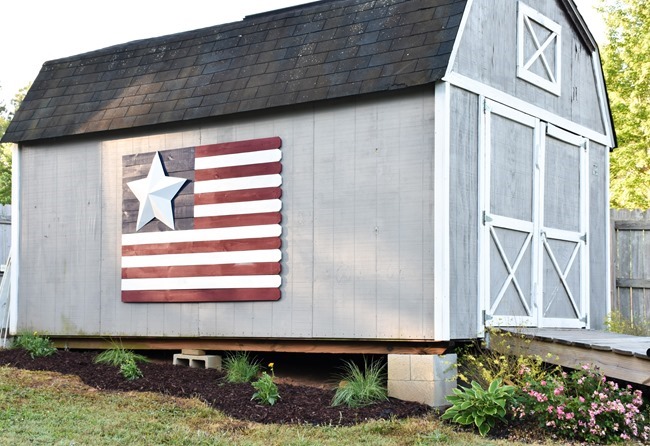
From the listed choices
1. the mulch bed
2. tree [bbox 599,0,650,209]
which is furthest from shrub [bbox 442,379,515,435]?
tree [bbox 599,0,650,209]

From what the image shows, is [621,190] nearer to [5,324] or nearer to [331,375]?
[331,375]

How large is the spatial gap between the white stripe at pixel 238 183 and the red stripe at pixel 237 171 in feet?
0.14

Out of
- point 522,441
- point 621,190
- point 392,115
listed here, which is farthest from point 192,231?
point 621,190

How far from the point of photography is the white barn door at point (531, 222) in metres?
10.4

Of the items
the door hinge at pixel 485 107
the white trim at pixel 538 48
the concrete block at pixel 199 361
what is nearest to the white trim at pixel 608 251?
the white trim at pixel 538 48

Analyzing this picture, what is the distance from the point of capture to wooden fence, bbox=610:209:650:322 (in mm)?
13422

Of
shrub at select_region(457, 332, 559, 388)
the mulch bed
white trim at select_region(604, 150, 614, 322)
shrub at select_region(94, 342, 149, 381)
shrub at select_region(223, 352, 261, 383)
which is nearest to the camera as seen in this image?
the mulch bed

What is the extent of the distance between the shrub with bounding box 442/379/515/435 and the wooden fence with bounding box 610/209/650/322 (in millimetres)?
5125

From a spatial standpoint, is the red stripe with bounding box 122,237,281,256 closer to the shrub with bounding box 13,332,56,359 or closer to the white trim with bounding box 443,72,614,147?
the shrub with bounding box 13,332,56,359

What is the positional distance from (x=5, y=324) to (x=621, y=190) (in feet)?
44.5

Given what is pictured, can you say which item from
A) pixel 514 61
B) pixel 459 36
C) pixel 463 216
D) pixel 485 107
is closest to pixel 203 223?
pixel 463 216

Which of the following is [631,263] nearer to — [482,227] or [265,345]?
[482,227]

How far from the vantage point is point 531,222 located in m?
11.1

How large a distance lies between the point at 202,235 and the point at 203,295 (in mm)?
708
